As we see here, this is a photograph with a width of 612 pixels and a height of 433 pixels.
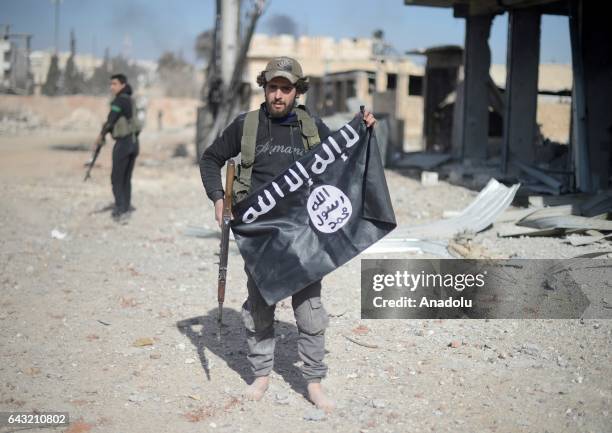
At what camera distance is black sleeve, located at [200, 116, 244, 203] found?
12.2 ft

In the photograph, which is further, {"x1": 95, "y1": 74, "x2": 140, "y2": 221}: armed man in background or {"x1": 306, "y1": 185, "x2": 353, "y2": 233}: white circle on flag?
{"x1": 95, "y1": 74, "x2": 140, "y2": 221}: armed man in background

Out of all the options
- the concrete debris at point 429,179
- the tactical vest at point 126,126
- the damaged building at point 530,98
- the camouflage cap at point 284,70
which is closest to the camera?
the camouflage cap at point 284,70

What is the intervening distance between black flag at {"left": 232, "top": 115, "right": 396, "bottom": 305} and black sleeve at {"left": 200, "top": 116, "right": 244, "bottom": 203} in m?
0.20

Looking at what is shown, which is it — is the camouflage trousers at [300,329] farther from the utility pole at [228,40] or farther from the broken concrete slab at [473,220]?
the utility pole at [228,40]

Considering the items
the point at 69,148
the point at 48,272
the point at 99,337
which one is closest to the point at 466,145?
the point at 48,272

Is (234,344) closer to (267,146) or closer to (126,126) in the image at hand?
(267,146)

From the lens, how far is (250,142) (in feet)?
11.9

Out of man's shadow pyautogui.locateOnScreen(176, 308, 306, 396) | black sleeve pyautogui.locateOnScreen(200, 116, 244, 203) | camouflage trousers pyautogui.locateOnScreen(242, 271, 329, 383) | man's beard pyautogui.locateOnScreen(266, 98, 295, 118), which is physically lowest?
man's shadow pyautogui.locateOnScreen(176, 308, 306, 396)

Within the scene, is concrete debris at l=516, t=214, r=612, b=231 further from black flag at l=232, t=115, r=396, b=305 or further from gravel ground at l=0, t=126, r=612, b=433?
black flag at l=232, t=115, r=396, b=305

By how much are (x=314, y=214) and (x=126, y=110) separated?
6023 mm

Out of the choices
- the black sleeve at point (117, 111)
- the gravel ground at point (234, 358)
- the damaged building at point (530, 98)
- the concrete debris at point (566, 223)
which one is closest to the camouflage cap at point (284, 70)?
the gravel ground at point (234, 358)

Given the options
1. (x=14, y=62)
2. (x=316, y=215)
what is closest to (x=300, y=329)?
(x=316, y=215)

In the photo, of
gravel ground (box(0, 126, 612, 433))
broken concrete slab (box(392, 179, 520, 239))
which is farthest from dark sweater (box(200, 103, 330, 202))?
broken concrete slab (box(392, 179, 520, 239))

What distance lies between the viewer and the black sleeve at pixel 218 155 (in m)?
3.71
